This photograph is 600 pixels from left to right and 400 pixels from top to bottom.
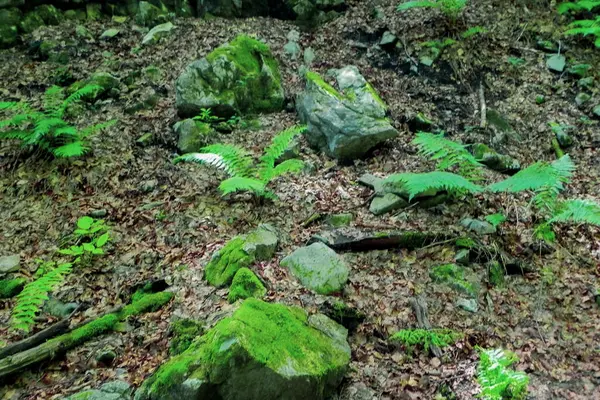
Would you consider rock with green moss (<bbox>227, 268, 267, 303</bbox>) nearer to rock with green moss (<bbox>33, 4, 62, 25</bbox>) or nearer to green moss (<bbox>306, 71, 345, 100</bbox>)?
green moss (<bbox>306, 71, 345, 100</bbox>)

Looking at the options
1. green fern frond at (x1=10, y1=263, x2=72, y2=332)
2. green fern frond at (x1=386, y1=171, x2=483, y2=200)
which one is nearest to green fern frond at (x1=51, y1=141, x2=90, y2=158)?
green fern frond at (x1=10, y1=263, x2=72, y2=332)

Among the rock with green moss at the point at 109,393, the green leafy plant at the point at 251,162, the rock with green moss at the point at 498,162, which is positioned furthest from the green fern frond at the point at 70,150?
the rock with green moss at the point at 498,162

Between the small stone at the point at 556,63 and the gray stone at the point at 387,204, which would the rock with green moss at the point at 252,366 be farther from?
the small stone at the point at 556,63

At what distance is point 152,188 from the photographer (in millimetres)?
5676

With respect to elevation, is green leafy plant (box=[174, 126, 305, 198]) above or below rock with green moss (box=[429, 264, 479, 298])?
above

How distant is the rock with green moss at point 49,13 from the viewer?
8576mm

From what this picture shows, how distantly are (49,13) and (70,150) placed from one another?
4923mm

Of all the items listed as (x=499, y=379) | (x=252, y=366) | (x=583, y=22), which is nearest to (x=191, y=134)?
(x=252, y=366)

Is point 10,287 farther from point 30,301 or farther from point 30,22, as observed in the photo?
point 30,22

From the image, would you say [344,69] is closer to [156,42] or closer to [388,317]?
[156,42]

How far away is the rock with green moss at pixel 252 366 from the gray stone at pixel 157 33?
23.7ft

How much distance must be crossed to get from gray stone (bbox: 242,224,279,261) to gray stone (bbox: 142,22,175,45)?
5791mm

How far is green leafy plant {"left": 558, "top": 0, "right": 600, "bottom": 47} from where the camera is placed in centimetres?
739

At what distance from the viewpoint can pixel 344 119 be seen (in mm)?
6234
